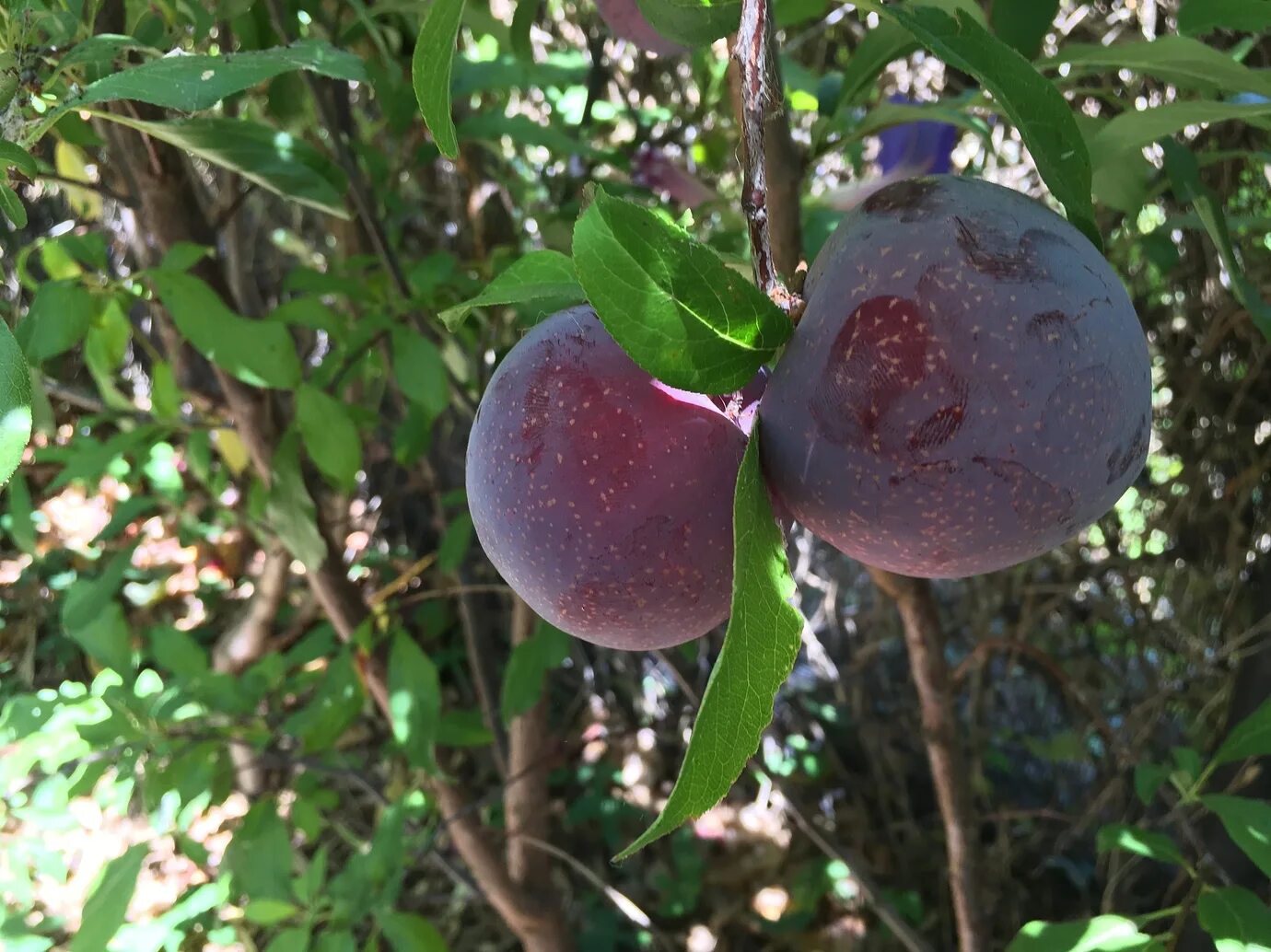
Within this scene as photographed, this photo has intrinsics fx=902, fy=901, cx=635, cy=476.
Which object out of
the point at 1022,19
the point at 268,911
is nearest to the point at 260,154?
the point at 1022,19

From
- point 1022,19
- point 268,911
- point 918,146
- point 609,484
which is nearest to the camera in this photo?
point 609,484

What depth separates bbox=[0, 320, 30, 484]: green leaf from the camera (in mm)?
366

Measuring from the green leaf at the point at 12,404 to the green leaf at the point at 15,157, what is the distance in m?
0.12

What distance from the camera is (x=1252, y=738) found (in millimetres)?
878

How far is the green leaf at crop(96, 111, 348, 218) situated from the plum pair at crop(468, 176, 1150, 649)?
0.38 m

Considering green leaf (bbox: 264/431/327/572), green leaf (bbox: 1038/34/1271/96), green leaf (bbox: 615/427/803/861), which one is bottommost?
green leaf (bbox: 264/431/327/572)

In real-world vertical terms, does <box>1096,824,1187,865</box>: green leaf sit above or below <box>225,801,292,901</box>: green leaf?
above

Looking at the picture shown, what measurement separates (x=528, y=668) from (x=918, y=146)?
78 centimetres

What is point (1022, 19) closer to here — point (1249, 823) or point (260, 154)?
point (260, 154)

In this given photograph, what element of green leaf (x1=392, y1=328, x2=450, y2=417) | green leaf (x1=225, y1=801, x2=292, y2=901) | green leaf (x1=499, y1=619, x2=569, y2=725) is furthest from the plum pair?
green leaf (x1=225, y1=801, x2=292, y2=901)

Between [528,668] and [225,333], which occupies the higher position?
[225,333]

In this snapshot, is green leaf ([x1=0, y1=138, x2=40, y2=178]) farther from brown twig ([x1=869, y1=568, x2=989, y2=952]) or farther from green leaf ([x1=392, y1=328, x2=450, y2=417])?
brown twig ([x1=869, y1=568, x2=989, y2=952])

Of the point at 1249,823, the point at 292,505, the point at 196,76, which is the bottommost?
the point at 1249,823

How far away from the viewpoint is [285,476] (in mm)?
1058
